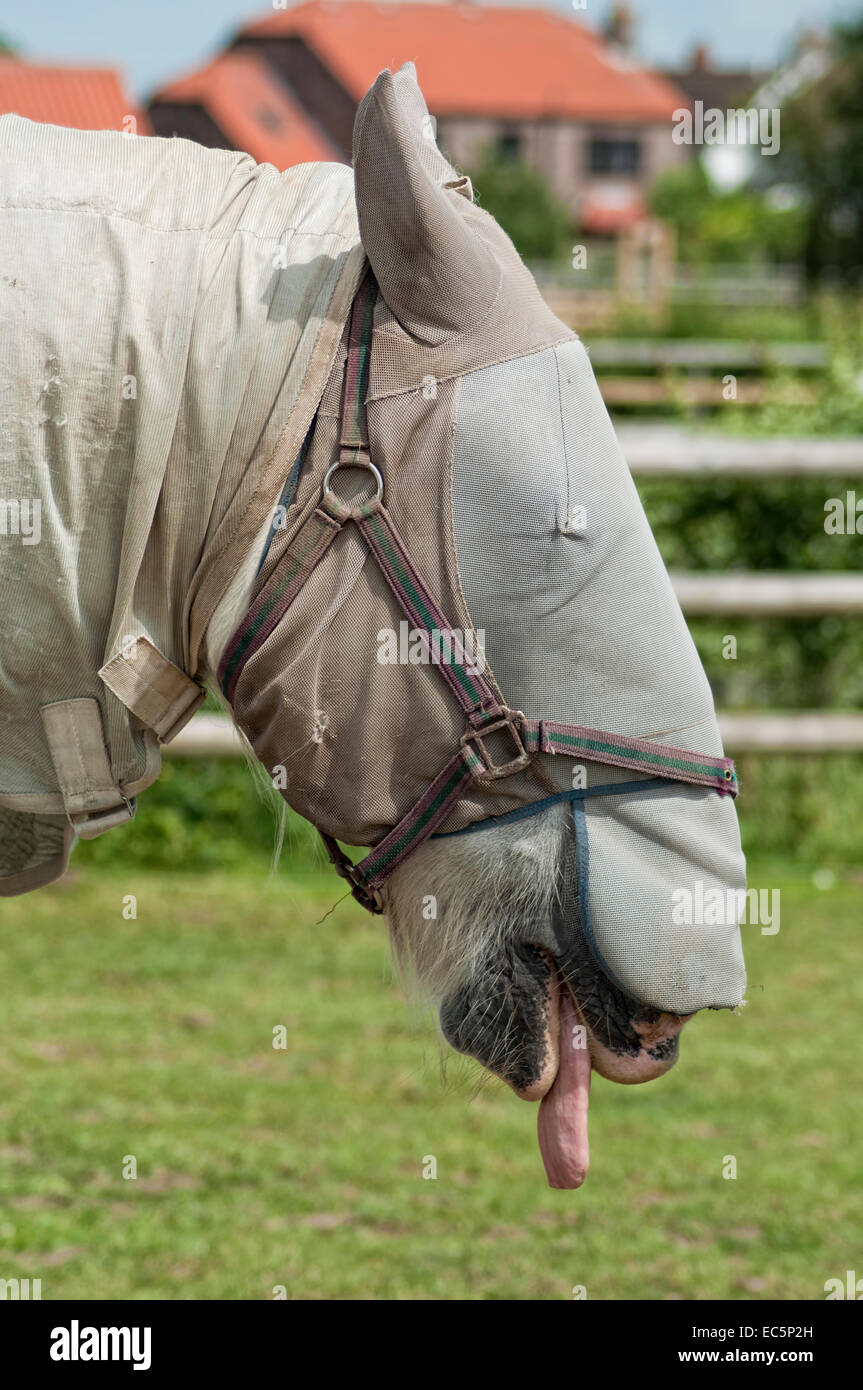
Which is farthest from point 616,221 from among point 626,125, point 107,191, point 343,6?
point 107,191

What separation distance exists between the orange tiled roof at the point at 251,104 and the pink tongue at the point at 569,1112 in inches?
1777

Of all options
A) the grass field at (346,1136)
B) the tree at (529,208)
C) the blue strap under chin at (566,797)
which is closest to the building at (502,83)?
the tree at (529,208)

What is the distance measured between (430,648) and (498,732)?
14 centimetres

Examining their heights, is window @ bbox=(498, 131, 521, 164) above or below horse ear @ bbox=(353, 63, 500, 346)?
above

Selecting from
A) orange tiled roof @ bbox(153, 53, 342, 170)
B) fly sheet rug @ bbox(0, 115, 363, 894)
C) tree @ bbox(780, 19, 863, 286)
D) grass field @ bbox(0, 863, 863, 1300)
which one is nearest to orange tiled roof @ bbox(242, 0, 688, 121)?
orange tiled roof @ bbox(153, 53, 342, 170)

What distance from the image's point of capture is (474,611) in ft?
5.97

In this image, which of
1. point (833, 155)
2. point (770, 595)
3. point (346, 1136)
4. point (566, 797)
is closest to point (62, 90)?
point (770, 595)

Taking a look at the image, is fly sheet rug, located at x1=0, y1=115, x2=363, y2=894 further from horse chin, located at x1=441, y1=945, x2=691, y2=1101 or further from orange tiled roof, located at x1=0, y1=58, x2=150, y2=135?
orange tiled roof, located at x1=0, y1=58, x2=150, y2=135

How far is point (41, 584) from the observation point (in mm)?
1824

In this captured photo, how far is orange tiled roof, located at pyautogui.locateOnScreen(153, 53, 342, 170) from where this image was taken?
157ft

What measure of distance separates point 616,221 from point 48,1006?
63.9 m

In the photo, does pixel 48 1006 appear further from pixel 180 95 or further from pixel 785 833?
pixel 180 95

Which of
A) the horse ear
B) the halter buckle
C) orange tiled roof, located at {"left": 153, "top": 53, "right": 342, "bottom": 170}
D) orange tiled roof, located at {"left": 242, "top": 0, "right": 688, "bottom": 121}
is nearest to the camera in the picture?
the horse ear

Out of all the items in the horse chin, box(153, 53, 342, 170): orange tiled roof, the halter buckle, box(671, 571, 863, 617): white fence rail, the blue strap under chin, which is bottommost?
the horse chin
